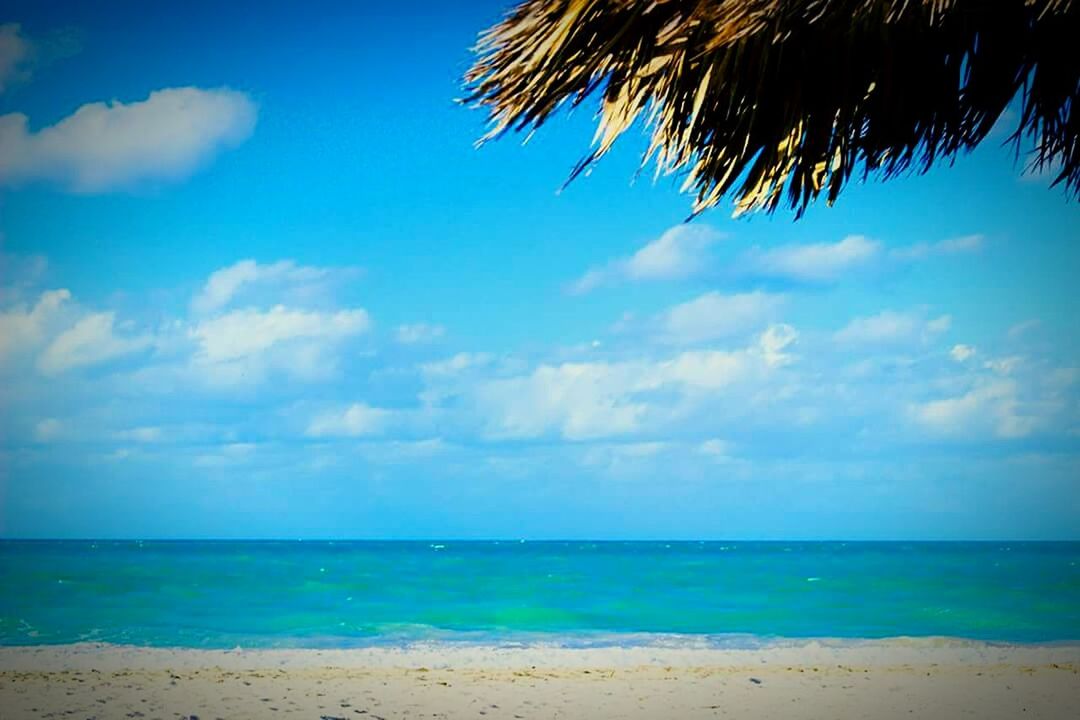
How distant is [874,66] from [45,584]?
21.0 meters

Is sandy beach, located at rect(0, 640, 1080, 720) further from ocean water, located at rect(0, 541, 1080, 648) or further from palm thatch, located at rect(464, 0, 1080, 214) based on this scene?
palm thatch, located at rect(464, 0, 1080, 214)

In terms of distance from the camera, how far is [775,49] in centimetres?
161

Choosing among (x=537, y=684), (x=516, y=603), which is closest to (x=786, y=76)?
(x=537, y=684)

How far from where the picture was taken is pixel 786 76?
1663 mm

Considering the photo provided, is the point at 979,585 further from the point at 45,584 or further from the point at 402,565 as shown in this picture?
the point at 45,584

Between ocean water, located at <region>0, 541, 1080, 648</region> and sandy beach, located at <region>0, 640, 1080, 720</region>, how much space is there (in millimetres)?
1864

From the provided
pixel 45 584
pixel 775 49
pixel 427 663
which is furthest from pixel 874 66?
pixel 45 584

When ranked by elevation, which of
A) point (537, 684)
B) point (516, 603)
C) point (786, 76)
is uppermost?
point (786, 76)

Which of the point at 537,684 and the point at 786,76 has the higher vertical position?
the point at 786,76

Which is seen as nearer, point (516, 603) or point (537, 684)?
point (537, 684)

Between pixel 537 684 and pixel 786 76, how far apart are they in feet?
19.7

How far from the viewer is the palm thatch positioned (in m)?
1.60

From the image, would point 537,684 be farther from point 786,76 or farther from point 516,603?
point 516,603

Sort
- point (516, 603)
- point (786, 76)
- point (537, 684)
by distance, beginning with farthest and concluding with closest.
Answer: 1. point (516, 603)
2. point (537, 684)
3. point (786, 76)
